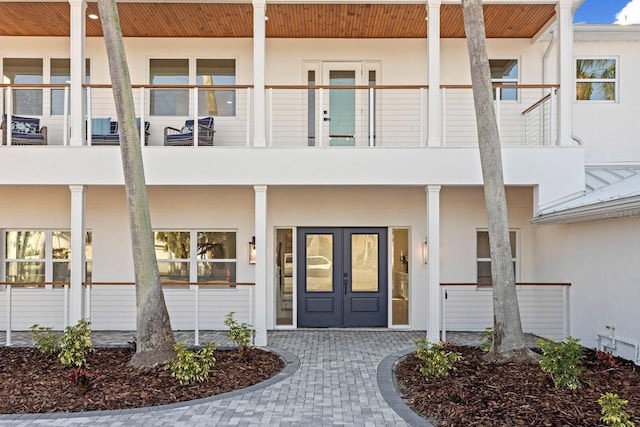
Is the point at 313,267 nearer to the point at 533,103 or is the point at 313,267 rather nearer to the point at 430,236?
the point at 430,236

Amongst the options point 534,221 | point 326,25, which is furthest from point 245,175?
point 534,221

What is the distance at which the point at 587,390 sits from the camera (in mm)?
6414

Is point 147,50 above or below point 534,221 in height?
above

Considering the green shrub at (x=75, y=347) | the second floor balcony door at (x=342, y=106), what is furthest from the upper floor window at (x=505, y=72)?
the green shrub at (x=75, y=347)

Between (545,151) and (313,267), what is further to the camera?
(313,267)

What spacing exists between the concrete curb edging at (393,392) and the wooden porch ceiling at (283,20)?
255 inches

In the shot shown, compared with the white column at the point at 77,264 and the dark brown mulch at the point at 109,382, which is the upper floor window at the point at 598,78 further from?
the white column at the point at 77,264

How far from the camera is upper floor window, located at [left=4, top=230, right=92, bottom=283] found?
11.8 m

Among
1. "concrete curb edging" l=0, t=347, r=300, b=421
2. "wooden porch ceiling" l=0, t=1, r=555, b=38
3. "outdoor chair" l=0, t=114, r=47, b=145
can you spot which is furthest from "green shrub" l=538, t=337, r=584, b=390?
"outdoor chair" l=0, t=114, r=47, b=145

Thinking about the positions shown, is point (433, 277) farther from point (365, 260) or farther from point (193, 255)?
point (193, 255)

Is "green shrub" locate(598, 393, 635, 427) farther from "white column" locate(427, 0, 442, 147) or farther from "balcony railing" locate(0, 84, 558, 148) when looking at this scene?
"balcony railing" locate(0, 84, 558, 148)

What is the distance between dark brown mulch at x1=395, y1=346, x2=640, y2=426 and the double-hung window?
530 centimetres

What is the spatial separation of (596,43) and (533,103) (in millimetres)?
2149

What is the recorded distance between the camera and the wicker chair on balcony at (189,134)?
1052cm
